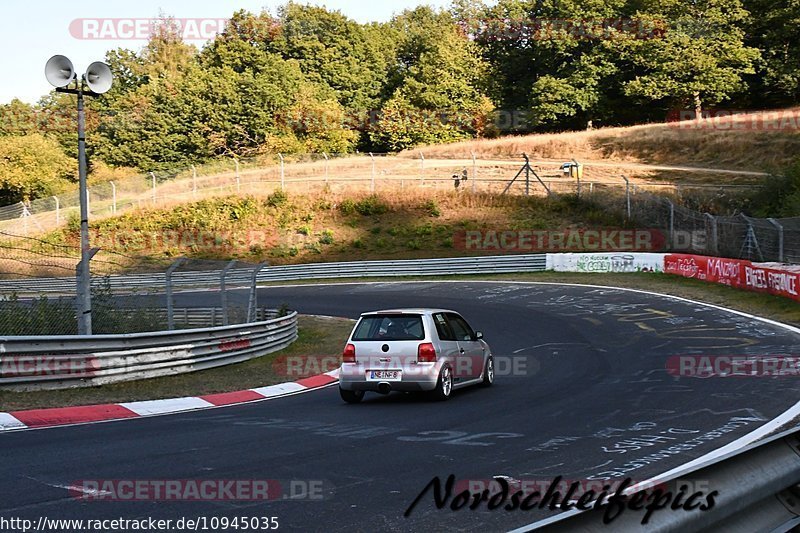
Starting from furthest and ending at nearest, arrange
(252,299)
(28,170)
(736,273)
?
(28,170)
(736,273)
(252,299)

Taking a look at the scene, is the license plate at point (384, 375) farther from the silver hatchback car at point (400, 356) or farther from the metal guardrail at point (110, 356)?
the metal guardrail at point (110, 356)

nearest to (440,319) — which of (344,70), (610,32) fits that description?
(610,32)

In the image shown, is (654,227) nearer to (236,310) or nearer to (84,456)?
(236,310)

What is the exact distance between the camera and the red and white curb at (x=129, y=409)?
36.2 ft

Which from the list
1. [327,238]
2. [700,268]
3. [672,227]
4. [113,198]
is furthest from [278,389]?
[113,198]

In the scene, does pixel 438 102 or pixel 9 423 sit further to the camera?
pixel 438 102

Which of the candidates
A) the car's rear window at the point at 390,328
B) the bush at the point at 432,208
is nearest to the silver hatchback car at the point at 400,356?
the car's rear window at the point at 390,328

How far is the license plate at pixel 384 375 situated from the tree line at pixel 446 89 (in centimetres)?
6565

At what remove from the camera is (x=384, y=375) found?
12711mm

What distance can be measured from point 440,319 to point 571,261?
27.8 m

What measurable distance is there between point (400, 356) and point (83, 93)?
6916mm

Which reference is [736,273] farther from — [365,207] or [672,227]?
[365,207]

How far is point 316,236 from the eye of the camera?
5116 centimetres

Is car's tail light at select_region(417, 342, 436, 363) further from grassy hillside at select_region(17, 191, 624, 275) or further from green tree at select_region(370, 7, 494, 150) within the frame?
green tree at select_region(370, 7, 494, 150)
